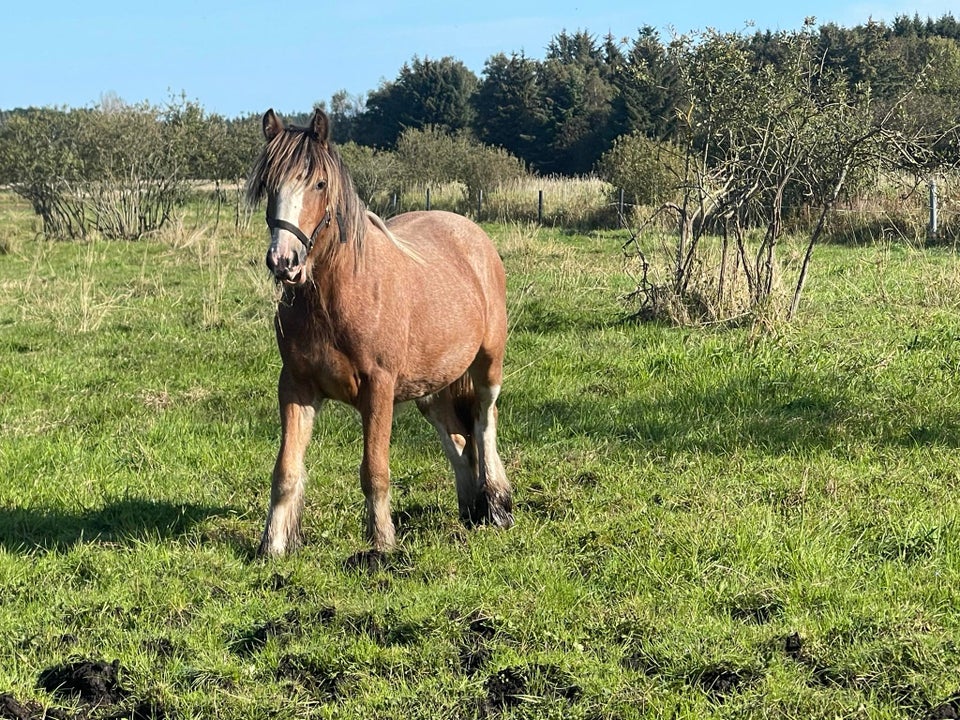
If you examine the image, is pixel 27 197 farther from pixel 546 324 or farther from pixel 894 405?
pixel 894 405

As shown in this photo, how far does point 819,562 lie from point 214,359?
650 centimetres

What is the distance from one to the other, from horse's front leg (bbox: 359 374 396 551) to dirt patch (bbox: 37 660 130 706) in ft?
4.95

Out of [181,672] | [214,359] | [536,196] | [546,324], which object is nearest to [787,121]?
[546,324]

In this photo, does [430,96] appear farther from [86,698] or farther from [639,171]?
[86,698]

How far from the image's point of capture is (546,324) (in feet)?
34.1

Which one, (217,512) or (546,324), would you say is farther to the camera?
(546,324)

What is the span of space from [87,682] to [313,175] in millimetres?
2354

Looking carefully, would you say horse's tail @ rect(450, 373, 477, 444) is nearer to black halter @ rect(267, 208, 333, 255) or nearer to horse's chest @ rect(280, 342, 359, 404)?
horse's chest @ rect(280, 342, 359, 404)

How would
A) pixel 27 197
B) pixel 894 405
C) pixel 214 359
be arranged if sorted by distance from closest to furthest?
pixel 894 405
pixel 214 359
pixel 27 197

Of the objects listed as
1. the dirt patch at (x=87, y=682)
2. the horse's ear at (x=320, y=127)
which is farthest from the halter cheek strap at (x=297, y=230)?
the dirt patch at (x=87, y=682)

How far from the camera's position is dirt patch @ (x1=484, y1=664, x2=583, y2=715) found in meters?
3.33

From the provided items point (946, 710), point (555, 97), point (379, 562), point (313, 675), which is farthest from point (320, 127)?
point (555, 97)

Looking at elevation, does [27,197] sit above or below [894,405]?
above

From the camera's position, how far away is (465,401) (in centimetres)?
573
